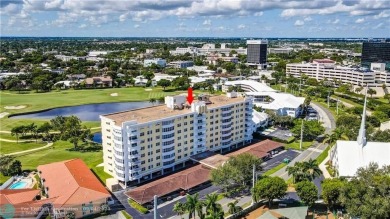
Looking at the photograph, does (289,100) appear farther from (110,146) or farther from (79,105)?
(79,105)

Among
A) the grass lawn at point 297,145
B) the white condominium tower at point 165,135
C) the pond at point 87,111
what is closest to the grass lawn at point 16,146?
the pond at point 87,111

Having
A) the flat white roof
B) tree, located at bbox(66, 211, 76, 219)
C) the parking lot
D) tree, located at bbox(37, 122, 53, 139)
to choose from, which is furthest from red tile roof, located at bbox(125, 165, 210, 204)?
the flat white roof

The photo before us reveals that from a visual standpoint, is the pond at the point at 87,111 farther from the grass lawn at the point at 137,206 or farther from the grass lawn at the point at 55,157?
the grass lawn at the point at 137,206

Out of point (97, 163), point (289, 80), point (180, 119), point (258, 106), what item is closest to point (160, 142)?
point (180, 119)

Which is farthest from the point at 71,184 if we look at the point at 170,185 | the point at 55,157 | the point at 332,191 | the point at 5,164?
the point at 332,191

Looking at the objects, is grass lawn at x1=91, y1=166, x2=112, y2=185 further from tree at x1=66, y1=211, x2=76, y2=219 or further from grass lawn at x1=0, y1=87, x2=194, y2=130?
grass lawn at x1=0, y1=87, x2=194, y2=130

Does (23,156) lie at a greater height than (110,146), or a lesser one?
lesser

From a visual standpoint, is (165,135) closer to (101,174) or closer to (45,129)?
(101,174)
